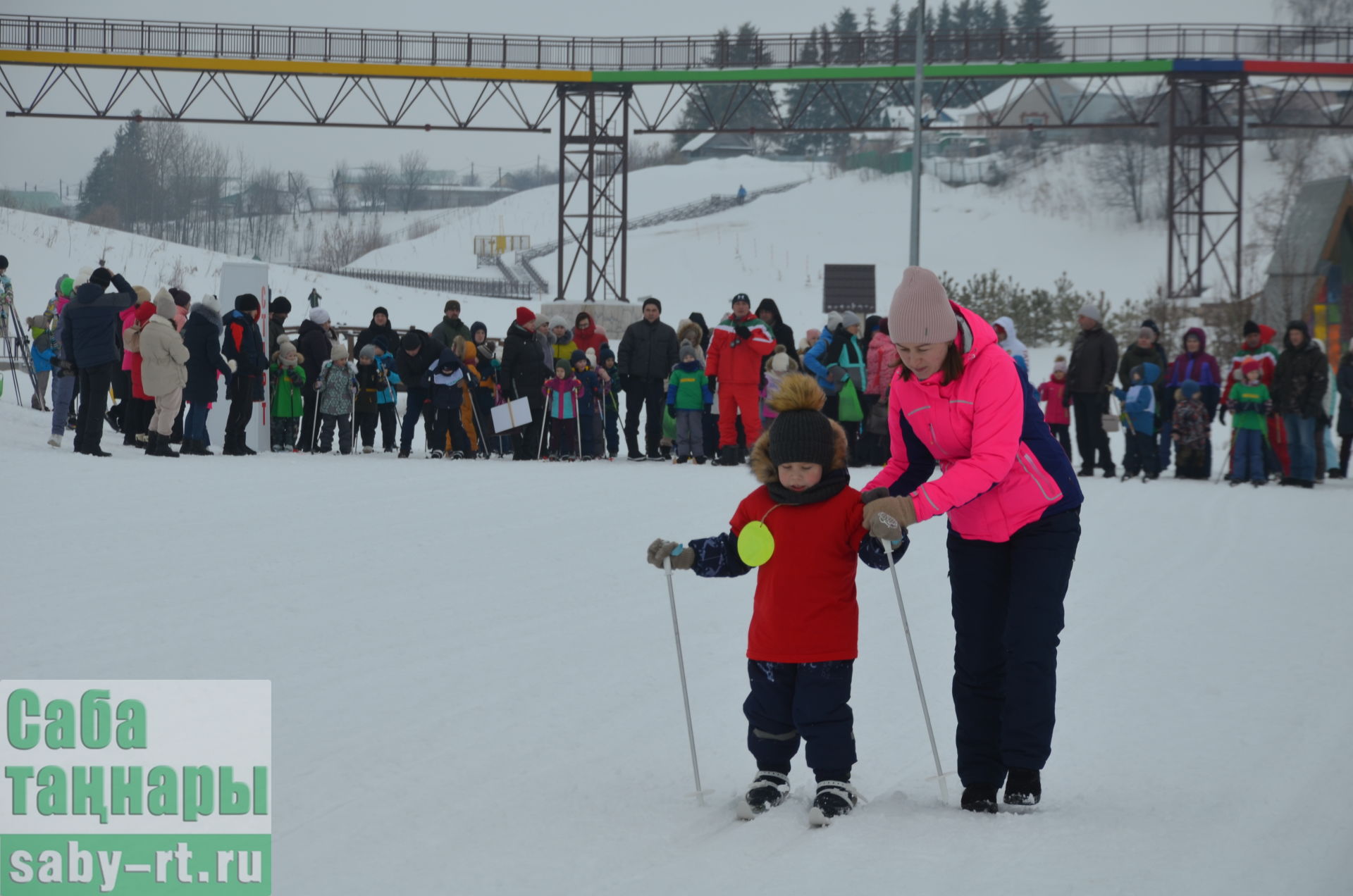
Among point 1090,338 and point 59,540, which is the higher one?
point 1090,338

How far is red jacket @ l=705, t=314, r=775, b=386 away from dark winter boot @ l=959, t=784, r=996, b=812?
1020 cm

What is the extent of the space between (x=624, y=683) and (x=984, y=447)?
240cm

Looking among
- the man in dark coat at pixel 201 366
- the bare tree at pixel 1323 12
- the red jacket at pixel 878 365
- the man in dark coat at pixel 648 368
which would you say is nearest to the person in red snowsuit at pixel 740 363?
the man in dark coat at pixel 648 368

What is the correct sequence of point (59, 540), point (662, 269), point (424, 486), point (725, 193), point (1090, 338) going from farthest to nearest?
point (725, 193), point (662, 269), point (1090, 338), point (424, 486), point (59, 540)

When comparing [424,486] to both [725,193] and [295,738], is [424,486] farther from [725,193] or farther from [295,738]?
[725,193]

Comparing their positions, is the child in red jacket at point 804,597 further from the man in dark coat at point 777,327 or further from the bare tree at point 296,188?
the bare tree at point 296,188

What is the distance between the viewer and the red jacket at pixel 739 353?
14508 mm

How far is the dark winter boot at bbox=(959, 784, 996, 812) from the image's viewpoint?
14.4 feet

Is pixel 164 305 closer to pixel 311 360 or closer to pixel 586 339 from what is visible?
pixel 311 360

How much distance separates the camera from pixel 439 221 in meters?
83.8

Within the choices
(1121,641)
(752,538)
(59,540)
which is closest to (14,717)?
(752,538)

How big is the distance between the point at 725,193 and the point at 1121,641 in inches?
2921

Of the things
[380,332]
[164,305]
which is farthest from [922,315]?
[380,332]

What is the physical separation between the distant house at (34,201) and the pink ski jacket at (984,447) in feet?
189
